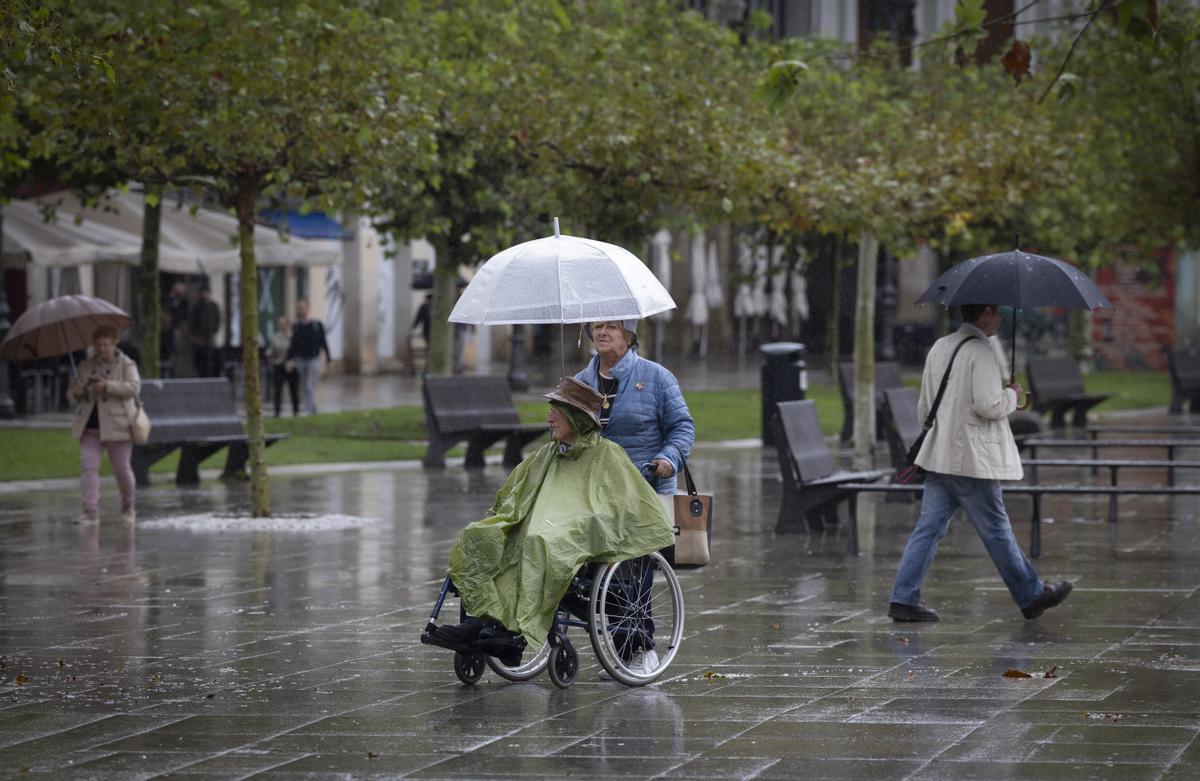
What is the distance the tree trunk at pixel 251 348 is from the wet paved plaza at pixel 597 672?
90 centimetres

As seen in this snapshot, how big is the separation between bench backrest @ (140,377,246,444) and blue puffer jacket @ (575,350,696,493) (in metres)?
10.6

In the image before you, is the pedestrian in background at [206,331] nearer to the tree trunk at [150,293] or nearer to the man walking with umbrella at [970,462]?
the tree trunk at [150,293]

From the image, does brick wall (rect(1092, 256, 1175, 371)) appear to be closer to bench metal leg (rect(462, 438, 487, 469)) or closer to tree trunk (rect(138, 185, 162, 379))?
tree trunk (rect(138, 185, 162, 379))

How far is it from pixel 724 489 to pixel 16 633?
9.47m

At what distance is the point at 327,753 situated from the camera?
22.0ft

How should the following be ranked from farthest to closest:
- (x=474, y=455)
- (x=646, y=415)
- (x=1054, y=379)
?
(x=1054, y=379) → (x=474, y=455) → (x=646, y=415)

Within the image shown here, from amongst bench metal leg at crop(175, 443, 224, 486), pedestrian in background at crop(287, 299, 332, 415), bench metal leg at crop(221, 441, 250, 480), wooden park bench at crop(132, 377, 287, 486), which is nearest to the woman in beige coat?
wooden park bench at crop(132, 377, 287, 486)

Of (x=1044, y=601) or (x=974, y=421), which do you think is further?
(x=974, y=421)

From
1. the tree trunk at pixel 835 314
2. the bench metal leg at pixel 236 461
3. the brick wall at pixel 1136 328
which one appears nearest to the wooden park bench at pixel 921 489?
the bench metal leg at pixel 236 461

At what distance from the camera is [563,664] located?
801 centimetres

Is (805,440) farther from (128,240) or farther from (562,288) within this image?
(128,240)

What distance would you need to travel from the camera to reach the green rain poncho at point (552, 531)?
7699 millimetres

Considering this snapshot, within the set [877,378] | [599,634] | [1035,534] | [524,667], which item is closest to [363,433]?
[877,378]

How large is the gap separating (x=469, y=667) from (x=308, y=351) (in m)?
20.9
